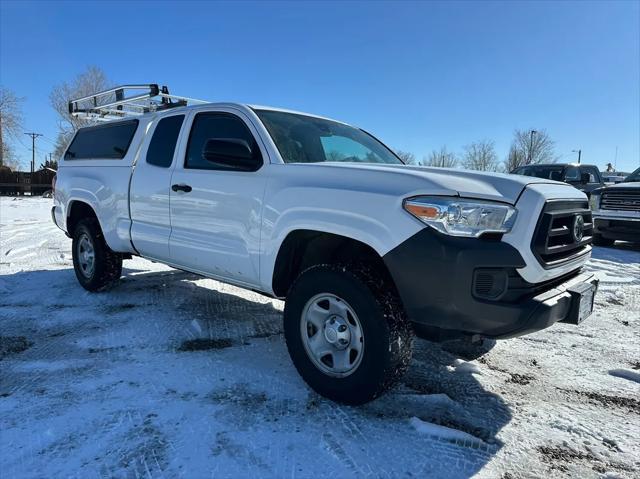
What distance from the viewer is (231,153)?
3182 millimetres

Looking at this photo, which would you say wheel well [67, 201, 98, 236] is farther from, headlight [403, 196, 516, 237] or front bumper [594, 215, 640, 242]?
front bumper [594, 215, 640, 242]

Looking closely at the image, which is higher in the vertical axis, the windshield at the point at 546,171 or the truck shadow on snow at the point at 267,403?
the windshield at the point at 546,171

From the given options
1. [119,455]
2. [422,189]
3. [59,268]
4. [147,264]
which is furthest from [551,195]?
[59,268]

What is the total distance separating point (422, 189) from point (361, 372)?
109 centimetres

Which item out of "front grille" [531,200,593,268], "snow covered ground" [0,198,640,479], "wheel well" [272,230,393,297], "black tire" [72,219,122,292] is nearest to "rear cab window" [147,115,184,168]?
"black tire" [72,219,122,292]

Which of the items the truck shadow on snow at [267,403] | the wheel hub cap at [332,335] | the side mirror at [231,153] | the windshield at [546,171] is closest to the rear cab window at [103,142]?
the truck shadow on snow at [267,403]

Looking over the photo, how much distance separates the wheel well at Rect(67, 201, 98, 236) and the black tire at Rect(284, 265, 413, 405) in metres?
3.80

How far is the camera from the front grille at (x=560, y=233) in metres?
2.39

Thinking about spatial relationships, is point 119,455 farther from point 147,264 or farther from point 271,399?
point 147,264

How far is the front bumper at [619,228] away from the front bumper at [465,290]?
26.7ft

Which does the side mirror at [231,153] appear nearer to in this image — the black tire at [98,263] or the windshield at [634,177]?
the black tire at [98,263]

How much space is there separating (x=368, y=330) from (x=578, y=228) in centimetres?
155

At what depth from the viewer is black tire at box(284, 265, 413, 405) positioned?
2490mm

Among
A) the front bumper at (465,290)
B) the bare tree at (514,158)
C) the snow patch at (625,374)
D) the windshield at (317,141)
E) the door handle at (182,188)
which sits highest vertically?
the bare tree at (514,158)
